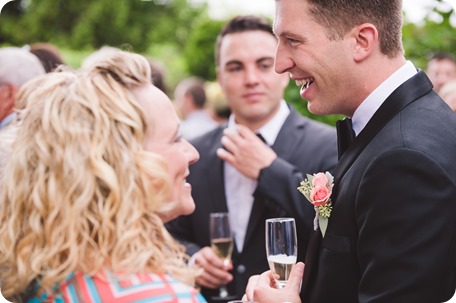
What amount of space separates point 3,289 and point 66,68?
2.67ft

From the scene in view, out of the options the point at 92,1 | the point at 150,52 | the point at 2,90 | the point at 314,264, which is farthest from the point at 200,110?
the point at 92,1

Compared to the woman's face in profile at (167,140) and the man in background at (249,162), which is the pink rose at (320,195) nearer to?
the woman's face in profile at (167,140)

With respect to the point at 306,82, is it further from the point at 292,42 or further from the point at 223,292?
the point at 223,292

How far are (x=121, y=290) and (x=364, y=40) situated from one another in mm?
1396

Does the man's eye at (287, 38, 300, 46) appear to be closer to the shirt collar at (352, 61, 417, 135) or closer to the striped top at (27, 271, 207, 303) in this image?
the shirt collar at (352, 61, 417, 135)

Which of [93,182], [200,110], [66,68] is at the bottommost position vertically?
[200,110]

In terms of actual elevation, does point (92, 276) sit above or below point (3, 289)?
above

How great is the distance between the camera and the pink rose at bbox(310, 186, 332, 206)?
244cm

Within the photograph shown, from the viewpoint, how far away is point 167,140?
2094mm

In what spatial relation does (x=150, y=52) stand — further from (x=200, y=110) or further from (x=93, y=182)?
(x=93, y=182)

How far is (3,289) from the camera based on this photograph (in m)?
1.99

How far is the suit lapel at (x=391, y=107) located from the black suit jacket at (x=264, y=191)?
4.36 feet

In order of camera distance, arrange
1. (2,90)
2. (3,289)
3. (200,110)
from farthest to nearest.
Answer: (200,110)
(2,90)
(3,289)

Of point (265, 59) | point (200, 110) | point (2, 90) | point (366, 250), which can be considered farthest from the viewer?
point (200, 110)
